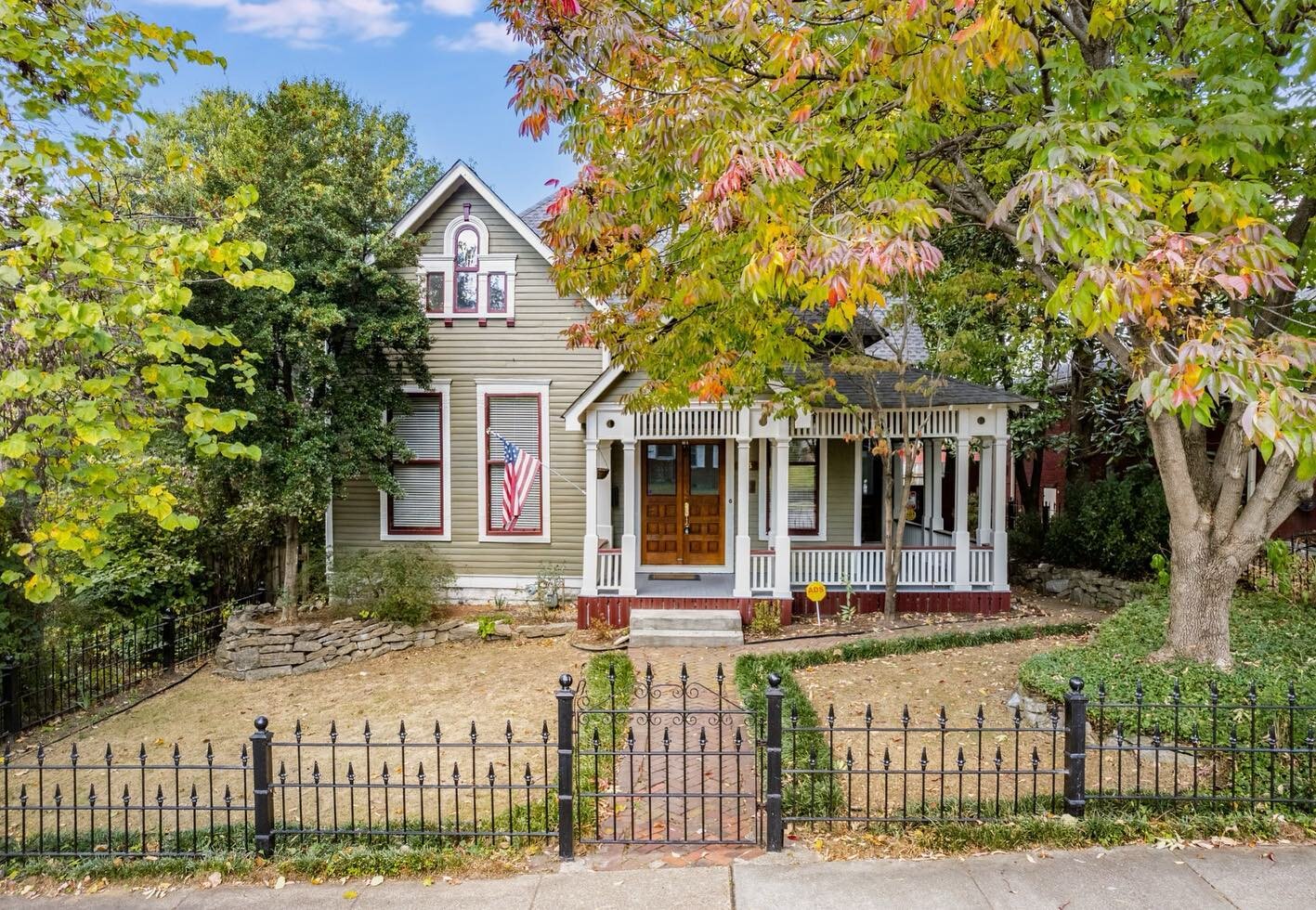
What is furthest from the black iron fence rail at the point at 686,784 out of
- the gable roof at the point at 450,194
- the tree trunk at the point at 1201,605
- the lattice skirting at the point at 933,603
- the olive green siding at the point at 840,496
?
the gable roof at the point at 450,194

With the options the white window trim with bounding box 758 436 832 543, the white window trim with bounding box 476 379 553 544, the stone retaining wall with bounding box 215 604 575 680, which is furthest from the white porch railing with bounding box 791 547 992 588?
the white window trim with bounding box 476 379 553 544

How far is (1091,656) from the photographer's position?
7.00 metres

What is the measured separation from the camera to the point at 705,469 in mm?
13203

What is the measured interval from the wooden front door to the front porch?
0.06 feet

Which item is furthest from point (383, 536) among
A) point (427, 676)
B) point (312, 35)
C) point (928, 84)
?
point (312, 35)

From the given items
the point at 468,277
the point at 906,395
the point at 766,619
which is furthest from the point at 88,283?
the point at 906,395

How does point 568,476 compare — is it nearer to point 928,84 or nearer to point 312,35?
point 928,84

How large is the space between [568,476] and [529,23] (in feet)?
25.5

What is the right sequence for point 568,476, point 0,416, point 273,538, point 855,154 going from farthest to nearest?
1. point 568,476
2. point 273,538
3. point 855,154
4. point 0,416

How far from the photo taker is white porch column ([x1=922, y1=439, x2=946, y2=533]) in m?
14.3

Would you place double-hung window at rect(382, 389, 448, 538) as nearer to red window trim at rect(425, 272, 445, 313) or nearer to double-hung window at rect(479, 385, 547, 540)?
double-hung window at rect(479, 385, 547, 540)

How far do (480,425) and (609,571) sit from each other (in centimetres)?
363

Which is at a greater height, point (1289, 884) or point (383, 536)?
point (383, 536)

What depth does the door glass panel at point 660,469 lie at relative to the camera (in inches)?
518
